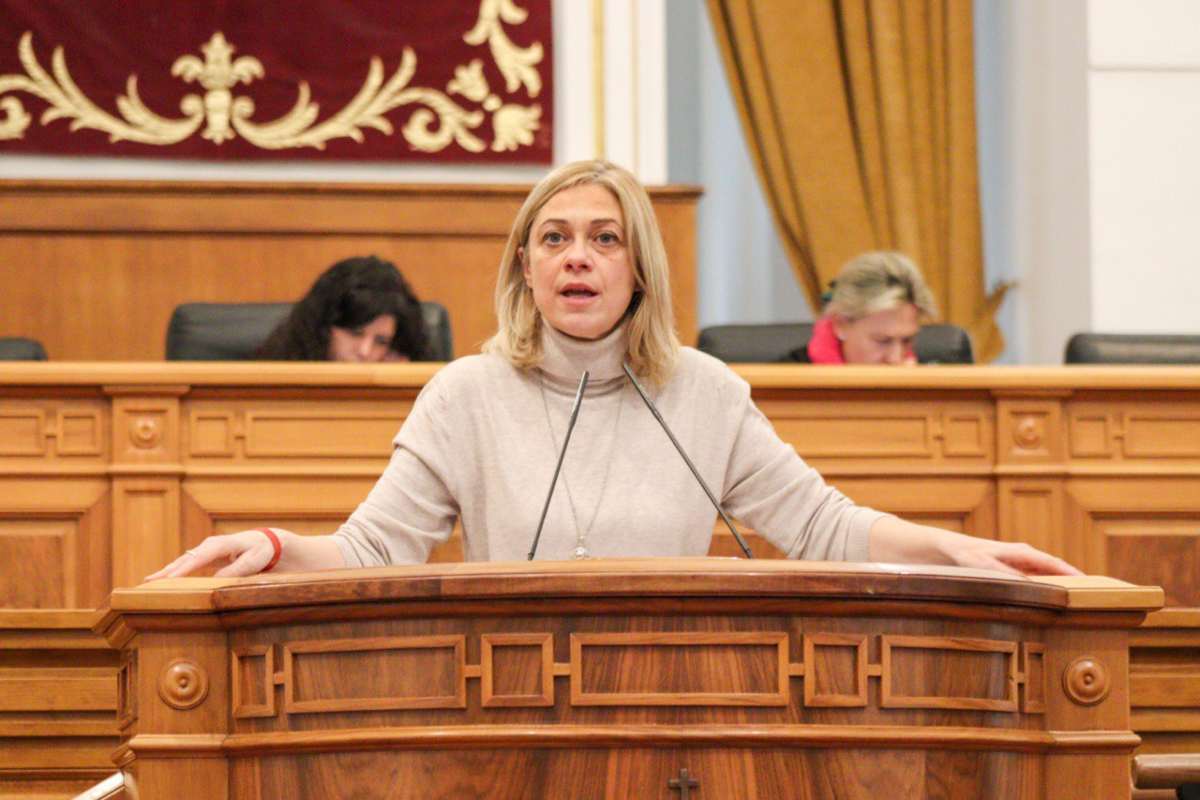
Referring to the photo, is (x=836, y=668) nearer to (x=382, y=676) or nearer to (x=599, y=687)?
(x=599, y=687)

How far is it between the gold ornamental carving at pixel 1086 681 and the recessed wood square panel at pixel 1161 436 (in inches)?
83.7

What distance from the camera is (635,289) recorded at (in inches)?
89.9

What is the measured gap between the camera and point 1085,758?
157cm

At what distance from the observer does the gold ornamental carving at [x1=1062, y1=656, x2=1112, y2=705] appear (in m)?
1.58

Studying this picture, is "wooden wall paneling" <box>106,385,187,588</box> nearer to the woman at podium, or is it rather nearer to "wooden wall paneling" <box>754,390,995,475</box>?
"wooden wall paneling" <box>754,390,995,475</box>

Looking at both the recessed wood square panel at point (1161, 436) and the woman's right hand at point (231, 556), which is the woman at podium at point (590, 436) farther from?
the recessed wood square panel at point (1161, 436)

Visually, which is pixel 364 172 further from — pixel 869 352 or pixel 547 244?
pixel 547 244

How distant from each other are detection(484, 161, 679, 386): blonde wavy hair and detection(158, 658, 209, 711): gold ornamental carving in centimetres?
79

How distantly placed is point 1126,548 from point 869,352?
84cm

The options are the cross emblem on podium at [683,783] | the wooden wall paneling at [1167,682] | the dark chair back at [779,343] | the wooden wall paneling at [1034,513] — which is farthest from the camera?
the dark chair back at [779,343]

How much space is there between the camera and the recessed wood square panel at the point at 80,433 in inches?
136

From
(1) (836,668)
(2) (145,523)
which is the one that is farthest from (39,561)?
(1) (836,668)

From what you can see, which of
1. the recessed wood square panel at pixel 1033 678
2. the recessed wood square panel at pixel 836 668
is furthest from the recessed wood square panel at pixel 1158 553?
the recessed wood square panel at pixel 836 668

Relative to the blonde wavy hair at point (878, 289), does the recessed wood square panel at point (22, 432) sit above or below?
below
